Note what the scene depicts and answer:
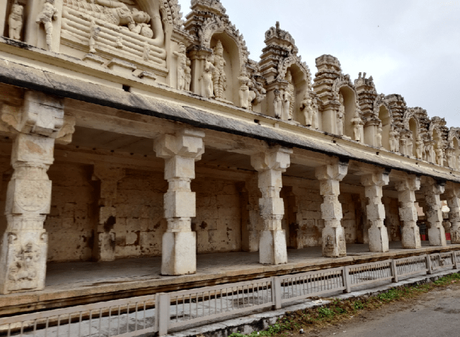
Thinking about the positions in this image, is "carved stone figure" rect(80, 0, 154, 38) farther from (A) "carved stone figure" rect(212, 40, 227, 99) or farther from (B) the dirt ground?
(B) the dirt ground

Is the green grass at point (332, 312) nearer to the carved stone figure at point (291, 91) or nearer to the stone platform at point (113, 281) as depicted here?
the stone platform at point (113, 281)

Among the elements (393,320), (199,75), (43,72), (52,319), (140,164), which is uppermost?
(199,75)

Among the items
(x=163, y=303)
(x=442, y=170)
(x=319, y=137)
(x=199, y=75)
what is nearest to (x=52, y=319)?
(x=163, y=303)

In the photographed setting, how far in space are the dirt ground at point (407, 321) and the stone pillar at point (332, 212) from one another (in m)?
2.15

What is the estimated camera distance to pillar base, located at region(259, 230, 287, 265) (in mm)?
7270

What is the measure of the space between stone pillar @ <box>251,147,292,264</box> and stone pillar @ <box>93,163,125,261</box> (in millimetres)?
3417

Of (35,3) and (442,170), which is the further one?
(442,170)

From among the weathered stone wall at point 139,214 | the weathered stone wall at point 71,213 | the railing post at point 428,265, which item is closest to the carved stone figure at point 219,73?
the weathered stone wall at point 139,214

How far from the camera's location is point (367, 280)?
23.2 feet

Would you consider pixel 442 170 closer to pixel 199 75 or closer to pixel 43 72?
pixel 199 75

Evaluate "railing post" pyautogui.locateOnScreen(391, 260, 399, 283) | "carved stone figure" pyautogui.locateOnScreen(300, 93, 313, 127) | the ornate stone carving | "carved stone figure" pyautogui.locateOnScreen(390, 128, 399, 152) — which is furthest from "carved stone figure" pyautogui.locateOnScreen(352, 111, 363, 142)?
the ornate stone carving

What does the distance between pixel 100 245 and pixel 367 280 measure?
5.81 metres

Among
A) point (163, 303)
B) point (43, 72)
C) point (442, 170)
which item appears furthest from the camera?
point (442, 170)

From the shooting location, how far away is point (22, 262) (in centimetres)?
436
